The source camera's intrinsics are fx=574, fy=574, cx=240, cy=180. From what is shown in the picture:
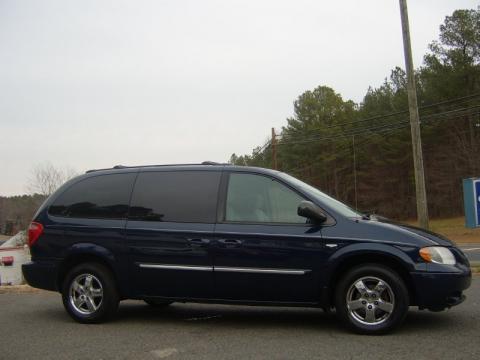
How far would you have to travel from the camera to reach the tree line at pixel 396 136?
4972 centimetres

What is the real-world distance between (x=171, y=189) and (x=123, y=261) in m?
0.99

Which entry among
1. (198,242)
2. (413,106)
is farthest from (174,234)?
(413,106)

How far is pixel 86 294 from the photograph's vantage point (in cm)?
677

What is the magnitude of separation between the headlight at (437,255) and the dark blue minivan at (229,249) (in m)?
0.01

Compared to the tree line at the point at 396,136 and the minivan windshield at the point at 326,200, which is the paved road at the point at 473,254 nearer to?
the minivan windshield at the point at 326,200

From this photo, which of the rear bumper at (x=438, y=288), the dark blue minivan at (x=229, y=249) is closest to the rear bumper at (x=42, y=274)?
the dark blue minivan at (x=229, y=249)

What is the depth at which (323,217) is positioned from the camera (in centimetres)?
593

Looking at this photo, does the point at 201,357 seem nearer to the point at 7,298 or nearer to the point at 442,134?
the point at 7,298

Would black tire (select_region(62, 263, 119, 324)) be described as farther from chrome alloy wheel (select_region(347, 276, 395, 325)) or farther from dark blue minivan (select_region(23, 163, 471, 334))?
chrome alloy wheel (select_region(347, 276, 395, 325))

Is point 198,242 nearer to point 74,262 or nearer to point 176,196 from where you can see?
point 176,196

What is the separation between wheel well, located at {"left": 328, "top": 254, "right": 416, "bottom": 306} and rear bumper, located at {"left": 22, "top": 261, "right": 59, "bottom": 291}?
329cm

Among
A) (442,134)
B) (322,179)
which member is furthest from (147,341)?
(322,179)

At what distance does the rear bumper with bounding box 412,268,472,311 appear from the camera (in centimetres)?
562

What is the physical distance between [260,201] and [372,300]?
61.7 inches
